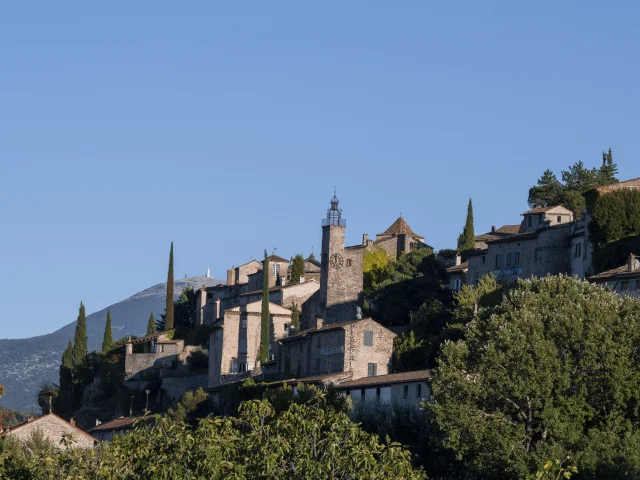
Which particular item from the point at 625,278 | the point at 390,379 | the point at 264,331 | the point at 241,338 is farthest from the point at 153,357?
the point at 625,278

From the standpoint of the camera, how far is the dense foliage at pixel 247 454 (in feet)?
119

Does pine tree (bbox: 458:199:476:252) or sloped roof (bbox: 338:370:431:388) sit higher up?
pine tree (bbox: 458:199:476:252)

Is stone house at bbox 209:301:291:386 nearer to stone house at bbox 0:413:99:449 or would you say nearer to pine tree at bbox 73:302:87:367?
stone house at bbox 0:413:99:449

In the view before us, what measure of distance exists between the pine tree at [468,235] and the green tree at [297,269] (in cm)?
1280

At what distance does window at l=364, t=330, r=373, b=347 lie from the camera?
80625mm

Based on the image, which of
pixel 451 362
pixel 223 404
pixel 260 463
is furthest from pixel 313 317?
pixel 260 463

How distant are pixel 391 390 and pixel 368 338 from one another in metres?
9.73

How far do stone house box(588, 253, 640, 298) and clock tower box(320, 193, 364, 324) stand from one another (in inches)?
1119

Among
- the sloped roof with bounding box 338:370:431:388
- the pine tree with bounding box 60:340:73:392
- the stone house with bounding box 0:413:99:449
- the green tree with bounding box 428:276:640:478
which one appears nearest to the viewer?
the green tree with bounding box 428:276:640:478

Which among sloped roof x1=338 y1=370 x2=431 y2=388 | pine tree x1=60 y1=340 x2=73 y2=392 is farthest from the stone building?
sloped roof x1=338 y1=370 x2=431 y2=388

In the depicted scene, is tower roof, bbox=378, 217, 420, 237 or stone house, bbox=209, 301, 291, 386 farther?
tower roof, bbox=378, 217, 420, 237

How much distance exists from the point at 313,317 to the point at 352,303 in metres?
3.47

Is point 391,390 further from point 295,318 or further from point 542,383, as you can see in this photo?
point 295,318

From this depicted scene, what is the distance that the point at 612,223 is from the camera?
264 feet
